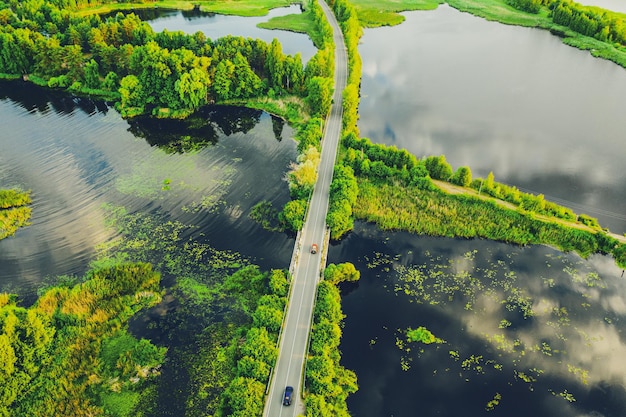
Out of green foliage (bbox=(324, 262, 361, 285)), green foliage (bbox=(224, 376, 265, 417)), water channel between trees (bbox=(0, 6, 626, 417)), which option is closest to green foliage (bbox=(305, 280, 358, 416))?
water channel between trees (bbox=(0, 6, 626, 417))

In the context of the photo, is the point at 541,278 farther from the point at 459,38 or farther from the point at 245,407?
the point at 459,38

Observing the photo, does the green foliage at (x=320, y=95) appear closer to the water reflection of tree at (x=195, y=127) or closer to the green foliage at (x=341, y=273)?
the water reflection of tree at (x=195, y=127)

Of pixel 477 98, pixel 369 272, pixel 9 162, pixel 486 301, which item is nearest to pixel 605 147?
pixel 477 98

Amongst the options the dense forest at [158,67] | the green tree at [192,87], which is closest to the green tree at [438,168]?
the dense forest at [158,67]

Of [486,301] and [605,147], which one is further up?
[605,147]

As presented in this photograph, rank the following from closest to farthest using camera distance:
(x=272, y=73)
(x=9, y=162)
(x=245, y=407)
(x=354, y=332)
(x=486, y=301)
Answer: (x=245, y=407) → (x=354, y=332) → (x=486, y=301) → (x=9, y=162) → (x=272, y=73)

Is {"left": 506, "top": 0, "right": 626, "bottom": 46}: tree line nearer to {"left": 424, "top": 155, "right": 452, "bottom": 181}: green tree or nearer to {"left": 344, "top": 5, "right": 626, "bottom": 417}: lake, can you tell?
{"left": 344, "top": 5, "right": 626, "bottom": 417}: lake

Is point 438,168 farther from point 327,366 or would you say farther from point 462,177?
point 327,366

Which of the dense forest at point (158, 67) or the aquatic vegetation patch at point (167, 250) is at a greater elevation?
the dense forest at point (158, 67)
